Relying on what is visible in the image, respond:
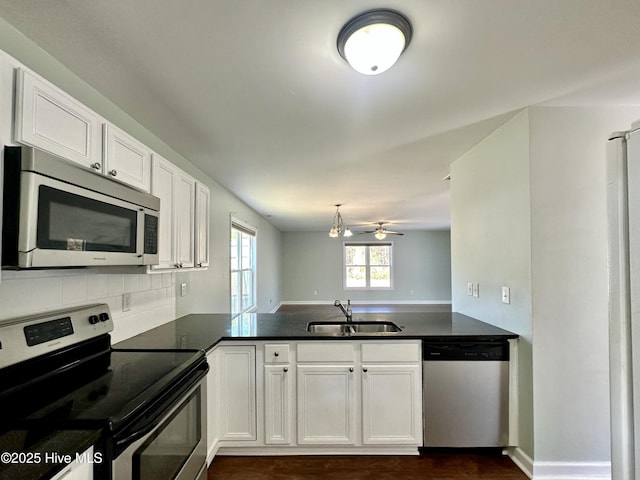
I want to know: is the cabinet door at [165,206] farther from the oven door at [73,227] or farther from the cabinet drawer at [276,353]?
the cabinet drawer at [276,353]

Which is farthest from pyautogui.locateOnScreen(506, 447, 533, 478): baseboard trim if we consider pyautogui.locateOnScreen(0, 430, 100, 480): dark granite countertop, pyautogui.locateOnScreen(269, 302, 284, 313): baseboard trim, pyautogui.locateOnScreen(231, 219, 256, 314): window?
pyautogui.locateOnScreen(269, 302, 284, 313): baseboard trim

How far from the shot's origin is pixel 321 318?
9.43 feet

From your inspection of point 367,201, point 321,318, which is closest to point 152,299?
point 321,318

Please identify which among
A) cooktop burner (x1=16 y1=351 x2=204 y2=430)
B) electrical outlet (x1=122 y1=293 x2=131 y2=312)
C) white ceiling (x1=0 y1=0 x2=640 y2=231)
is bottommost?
cooktop burner (x1=16 y1=351 x2=204 y2=430)

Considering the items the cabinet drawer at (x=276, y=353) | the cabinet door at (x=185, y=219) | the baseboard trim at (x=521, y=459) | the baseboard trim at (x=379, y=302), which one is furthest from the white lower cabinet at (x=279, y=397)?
the baseboard trim at (x=379, y=302)

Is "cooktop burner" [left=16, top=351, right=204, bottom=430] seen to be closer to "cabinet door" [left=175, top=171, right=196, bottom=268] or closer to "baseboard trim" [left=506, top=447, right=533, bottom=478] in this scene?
"cabinet door" [left=175, top=171, right=196, bottom=268]

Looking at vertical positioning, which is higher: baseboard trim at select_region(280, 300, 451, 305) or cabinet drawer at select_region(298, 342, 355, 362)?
cabinet drawer at select_region(298, 342, 355, 362)

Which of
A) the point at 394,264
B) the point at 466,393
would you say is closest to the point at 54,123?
the point at 466,393

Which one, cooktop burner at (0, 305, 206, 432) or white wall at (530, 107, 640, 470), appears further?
white wall at (530, 107, 640, 470)

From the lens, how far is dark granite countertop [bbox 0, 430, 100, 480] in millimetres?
791

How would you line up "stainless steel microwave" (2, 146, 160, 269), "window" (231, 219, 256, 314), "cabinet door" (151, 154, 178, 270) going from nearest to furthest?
"stainless steel microwave" (2, 146, 160, 269) → "cabinet door" (151, 154, 178, 270) → "window" (231, 219, 256, 314)

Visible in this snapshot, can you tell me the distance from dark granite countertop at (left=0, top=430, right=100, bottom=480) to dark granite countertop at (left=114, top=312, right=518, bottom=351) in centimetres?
94

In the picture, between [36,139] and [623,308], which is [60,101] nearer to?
[36,139]

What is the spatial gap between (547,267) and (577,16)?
140 cm
